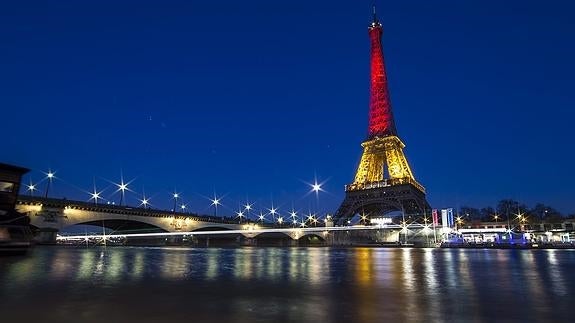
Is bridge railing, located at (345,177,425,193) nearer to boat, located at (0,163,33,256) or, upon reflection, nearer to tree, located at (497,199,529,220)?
tree, located at (497,199,529,220)

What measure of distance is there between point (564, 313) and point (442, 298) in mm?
3538

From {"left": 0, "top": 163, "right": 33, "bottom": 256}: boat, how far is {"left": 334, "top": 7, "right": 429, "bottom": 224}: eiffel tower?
85.2 m

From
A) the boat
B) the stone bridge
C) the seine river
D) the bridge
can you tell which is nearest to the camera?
the seine river

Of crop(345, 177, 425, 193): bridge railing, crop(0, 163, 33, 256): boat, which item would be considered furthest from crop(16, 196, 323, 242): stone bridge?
crop(345, 177, 425, 193): bridge railing

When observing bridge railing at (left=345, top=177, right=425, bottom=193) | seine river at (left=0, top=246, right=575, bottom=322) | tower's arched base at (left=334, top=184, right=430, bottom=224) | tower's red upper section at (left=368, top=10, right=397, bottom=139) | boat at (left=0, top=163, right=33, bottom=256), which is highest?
tower's red upper section at (left=368, top=10, right=397, bottom=139)

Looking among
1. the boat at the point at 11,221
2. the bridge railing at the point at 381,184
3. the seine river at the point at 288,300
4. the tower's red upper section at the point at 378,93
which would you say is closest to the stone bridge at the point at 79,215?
the boat at the point at 11,221

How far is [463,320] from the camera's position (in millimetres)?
10422

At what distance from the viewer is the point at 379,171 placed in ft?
418

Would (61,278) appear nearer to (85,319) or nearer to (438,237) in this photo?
(85,319)

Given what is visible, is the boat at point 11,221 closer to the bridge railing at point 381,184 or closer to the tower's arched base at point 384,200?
the tower's arched base at point 384,200

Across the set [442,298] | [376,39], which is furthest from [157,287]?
[376,39]

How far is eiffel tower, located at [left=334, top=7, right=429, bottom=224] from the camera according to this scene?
372ft

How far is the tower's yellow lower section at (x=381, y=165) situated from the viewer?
116250 millimetres

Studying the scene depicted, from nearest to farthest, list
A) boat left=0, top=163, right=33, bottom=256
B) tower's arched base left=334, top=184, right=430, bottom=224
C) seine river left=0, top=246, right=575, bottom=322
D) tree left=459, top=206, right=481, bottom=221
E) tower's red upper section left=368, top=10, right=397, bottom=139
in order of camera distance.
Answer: seine river left=0, top=246, right=575, bottom=322, boat left=0, top=163, right=33, bottom=256, tower's arched base left=334, top=184, right=430, bottom=224, tower's red upper section left=368, top=10, right=397, bottom=139, tree left=459, top=206, right=481, bottom=221
